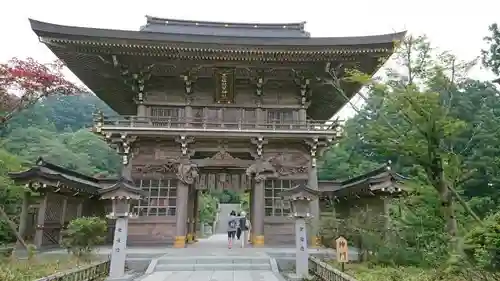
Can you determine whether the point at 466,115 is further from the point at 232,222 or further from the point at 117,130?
the point at 117,130

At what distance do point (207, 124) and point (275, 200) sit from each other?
439cm

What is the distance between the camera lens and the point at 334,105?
20031 mm

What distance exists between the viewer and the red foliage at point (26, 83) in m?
14.8

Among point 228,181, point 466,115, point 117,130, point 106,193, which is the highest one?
point 466,115

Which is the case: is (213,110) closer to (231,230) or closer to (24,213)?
(231,230)

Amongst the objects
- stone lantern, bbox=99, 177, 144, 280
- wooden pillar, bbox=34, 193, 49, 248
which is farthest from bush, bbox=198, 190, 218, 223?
stone lantern, bbox=99, 177, 144, 280

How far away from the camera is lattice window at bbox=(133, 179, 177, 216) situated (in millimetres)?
15055

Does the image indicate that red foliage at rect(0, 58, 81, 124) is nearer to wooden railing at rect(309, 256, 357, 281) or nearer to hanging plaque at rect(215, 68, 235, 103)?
hanging plaque at rect(215, 68, 235, 103)

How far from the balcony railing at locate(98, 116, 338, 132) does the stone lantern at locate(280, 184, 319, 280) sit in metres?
5.30

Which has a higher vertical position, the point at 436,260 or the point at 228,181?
the point at 228,181

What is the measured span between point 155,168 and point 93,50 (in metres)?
5.38

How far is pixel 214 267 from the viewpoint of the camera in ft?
35.7

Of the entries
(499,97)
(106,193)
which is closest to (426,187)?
(106,193)

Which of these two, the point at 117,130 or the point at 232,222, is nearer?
the point at 117,130
